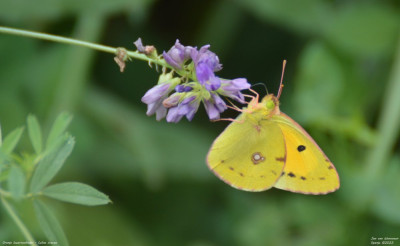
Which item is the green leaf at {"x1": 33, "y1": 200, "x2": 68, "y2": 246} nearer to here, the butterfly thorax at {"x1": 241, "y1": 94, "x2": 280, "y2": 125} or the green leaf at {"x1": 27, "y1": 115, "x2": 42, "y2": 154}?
the green leaf at {"x1": 27, "y1": 115, "x2": 42, "y2": 154}

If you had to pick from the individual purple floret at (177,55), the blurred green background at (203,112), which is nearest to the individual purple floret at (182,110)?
the individual purple floret at (177,55)

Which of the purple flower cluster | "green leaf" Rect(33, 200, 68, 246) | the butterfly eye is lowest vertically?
"green leaf" Rect(33, 200, 68, 246)

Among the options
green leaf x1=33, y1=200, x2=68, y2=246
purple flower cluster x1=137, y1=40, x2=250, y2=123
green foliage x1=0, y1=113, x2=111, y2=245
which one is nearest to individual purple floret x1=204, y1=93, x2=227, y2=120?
purple flower cluster x1=137, y1=40, x2=250, y2=123

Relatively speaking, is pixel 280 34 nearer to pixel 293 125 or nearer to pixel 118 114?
pixel 118 114

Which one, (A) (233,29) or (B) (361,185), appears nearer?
(B) (361,185)

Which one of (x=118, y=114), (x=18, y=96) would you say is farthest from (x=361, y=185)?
(x=18, y=96)
